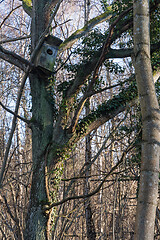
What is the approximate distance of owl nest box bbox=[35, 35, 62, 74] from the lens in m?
5.03

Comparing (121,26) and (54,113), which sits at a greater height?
(121,26)

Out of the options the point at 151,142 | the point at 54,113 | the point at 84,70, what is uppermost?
the point at 84,70

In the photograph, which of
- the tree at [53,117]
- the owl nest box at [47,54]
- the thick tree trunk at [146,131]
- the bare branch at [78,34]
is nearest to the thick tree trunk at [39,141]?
the tree at [53,117]

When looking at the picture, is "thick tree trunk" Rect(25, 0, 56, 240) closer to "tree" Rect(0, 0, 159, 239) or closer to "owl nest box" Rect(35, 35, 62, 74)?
"tree" Rect(0, 0, 159, 239)

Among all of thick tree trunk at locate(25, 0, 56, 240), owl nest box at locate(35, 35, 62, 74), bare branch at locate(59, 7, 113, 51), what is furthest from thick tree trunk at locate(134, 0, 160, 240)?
bare branch at locate(59, 7, 113, 51)

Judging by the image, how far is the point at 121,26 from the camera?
17.1ft

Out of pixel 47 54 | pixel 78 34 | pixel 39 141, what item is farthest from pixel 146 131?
pixel 78 34

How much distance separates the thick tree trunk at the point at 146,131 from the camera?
60.8 inches

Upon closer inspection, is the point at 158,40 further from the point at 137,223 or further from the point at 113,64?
the point at 137,223

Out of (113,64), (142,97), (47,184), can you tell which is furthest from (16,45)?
(142,97)

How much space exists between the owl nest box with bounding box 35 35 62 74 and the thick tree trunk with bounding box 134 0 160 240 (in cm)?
318

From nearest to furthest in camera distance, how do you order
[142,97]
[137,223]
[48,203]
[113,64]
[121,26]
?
[137,223] → [142,97] → [48,203] → [121,26] → [113,64]

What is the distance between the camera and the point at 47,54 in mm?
5137

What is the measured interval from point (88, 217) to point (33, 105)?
423cm
